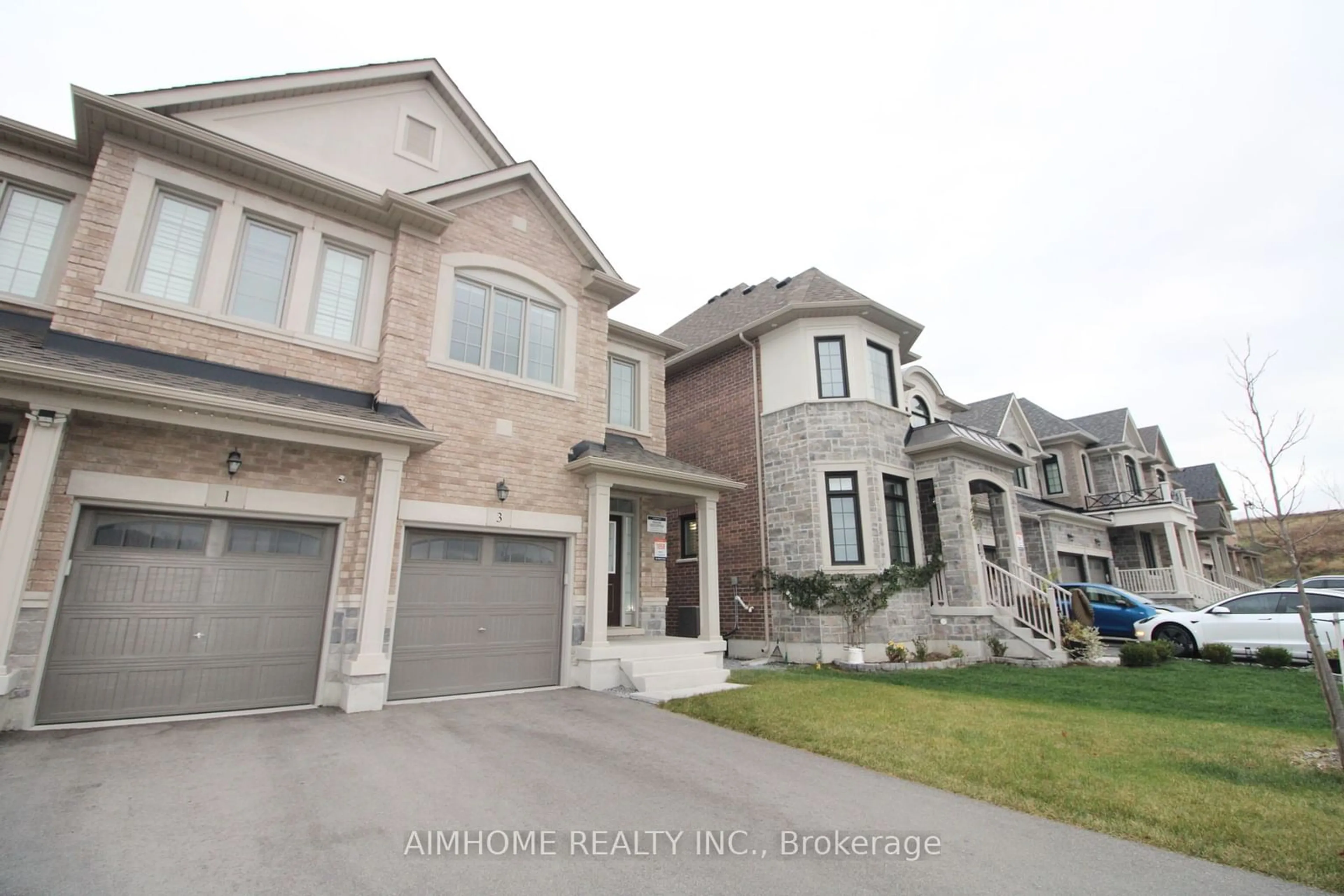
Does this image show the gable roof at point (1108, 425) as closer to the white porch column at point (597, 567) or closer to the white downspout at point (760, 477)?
the white downspout at point (760, 477)

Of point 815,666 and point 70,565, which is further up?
point 70,565

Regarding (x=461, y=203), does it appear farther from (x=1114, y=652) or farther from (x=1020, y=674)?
(x=1114, y=652)

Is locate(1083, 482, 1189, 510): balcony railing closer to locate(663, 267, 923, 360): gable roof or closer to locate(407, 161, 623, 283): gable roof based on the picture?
locate(663, 267, 923, 360): gable roof

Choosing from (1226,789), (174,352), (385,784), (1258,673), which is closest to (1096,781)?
(1226,789)

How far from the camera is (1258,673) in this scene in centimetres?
1072

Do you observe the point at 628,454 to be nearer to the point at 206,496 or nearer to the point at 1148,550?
the point at 206,496

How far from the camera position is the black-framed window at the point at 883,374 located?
45.6 feet

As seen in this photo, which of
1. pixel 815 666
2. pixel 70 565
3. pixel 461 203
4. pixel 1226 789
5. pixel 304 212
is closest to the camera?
pixel 1226 789

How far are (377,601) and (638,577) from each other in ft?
15.2

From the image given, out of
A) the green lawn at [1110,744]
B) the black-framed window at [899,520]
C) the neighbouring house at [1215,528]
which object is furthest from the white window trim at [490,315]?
the neighbouring house at [1215,528]

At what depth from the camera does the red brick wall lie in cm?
1377

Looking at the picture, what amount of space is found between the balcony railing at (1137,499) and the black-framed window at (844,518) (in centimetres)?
1581

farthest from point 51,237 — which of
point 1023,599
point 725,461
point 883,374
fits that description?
point 1023,599

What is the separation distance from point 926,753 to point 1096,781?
1275 millimetres
